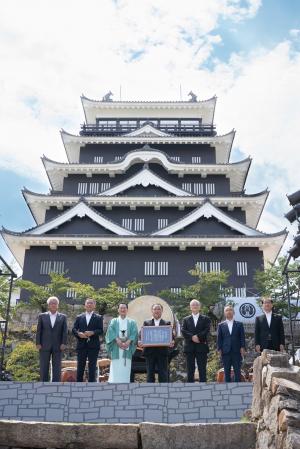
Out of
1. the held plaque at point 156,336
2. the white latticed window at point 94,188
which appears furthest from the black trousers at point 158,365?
the white latticed window at point 94,188

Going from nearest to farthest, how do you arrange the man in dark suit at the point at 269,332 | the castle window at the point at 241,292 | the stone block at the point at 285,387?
the stone block at the point at 285,387
the man in dark suit at the point at 269,332
the castle window at the point at 241,292

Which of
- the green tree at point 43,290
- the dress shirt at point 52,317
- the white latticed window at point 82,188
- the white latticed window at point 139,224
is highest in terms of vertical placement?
the white latticed window at point 82,188

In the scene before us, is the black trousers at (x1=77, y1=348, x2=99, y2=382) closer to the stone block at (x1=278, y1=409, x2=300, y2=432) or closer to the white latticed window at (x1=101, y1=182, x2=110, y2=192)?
the stone block at (x1=278, y1=409, x2=300, y2=432)

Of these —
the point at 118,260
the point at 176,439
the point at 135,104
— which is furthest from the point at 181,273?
the point at 176,439

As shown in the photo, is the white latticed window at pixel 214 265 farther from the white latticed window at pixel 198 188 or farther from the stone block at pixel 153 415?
A: the stone block at pixel 153 415

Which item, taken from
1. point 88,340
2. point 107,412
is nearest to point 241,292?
point 88,340

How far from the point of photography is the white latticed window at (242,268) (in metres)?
23.0

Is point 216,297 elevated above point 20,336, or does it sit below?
above

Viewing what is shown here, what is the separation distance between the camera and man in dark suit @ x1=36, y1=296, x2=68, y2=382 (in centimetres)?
845

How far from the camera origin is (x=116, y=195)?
26.3 meters

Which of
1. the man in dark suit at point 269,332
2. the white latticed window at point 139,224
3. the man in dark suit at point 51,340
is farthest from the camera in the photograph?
the white latticed window at point 139,224

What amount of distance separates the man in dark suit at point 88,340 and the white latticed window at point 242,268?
14.9 meters

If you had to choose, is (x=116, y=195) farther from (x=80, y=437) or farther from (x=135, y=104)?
(x=80, y=437)

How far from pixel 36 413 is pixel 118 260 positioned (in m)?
16.4
